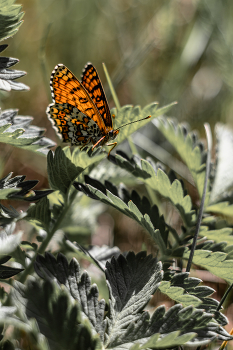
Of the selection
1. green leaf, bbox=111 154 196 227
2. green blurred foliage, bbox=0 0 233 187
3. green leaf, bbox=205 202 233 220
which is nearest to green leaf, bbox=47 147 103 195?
green leaf, bbox=111 154 196 227

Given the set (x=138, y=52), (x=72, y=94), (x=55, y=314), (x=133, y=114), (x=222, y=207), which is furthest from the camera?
(x=138, y=52)

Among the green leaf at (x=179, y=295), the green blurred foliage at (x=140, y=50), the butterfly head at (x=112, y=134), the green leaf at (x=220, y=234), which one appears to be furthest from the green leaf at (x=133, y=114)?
the green blurred foliage at (x=140, y=50)

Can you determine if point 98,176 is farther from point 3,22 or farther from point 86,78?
point 3,22

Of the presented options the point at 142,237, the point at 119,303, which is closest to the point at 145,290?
the point at 119,303

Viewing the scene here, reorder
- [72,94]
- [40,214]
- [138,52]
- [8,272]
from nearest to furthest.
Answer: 1. [8,272]
2. [40,214]
3. [72,94]
4. [138,52]

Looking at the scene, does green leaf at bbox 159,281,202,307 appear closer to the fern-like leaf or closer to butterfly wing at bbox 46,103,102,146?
the fern-like leaf

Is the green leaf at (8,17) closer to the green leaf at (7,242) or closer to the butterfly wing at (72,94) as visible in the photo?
the butterfly wing at (72,94)

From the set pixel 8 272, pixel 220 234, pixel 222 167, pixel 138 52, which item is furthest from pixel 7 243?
pixel 138 52

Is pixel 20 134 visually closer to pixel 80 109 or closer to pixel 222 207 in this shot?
pixel 80 109
